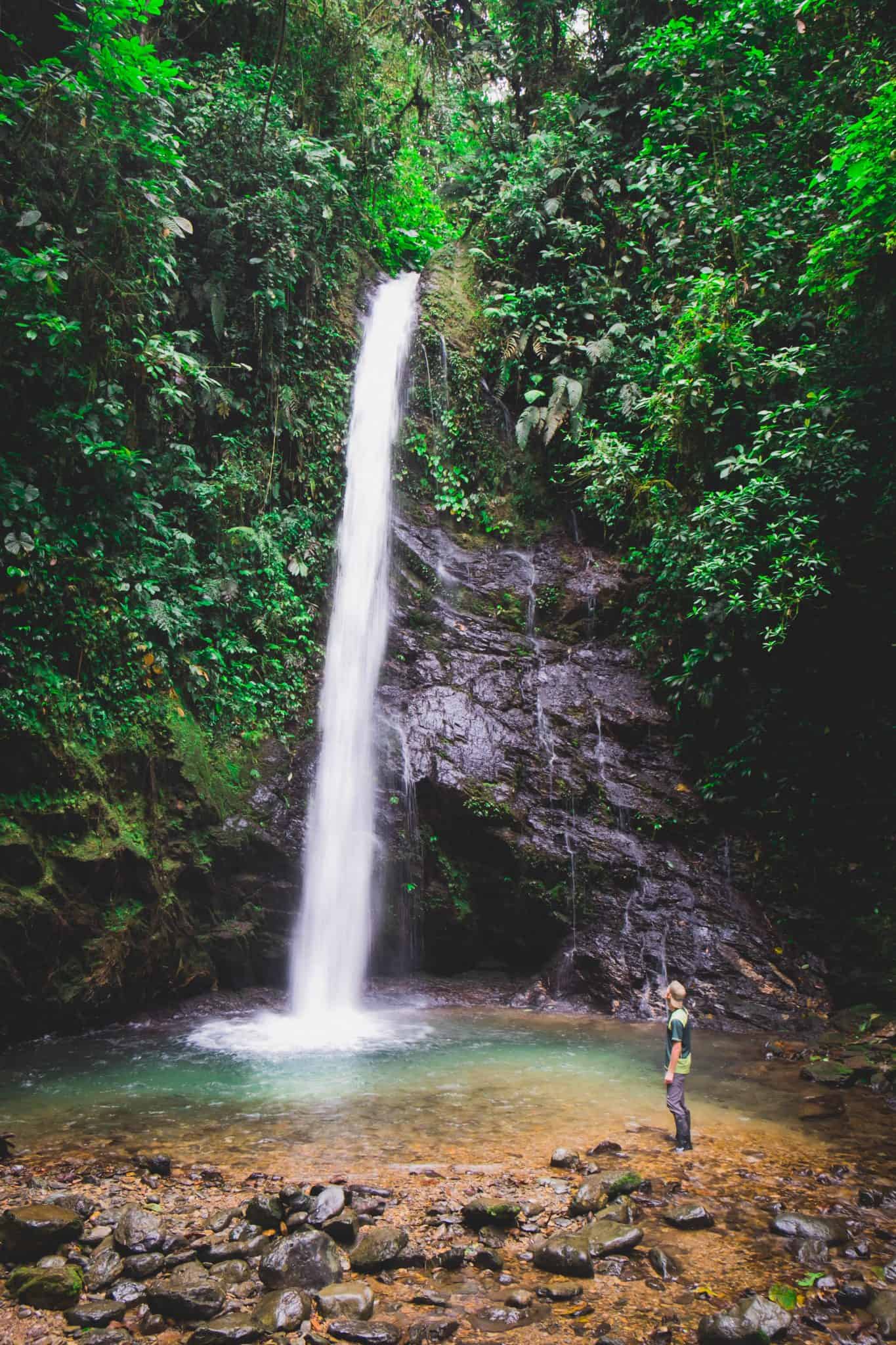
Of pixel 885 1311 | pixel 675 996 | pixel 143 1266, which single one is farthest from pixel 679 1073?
pixel 143 1266

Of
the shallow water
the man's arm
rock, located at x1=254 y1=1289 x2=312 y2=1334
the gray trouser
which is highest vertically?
the man's arm

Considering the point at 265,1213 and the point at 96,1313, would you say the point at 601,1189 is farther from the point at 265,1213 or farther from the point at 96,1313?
the point at 96,1313

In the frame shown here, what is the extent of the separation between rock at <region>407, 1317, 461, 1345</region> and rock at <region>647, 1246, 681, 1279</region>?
1001 millimetres

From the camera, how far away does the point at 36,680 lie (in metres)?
7.37

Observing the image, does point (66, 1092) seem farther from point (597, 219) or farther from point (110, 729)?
point (597, 219)

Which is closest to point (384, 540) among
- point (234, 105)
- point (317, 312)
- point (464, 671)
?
point (464, 671)

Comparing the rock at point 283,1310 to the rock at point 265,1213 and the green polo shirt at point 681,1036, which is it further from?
the green polo shirt at point 681,1036

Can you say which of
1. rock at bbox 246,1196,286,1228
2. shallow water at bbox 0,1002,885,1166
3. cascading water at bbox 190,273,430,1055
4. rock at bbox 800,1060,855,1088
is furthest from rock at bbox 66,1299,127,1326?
rock at bbox 800,1060,855,1088

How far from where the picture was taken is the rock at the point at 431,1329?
9.85ft

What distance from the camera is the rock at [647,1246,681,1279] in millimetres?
3455

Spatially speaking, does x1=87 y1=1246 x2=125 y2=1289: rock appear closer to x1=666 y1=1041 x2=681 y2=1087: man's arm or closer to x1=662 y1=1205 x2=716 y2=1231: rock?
x1=662 y1=1205 x2=716 y2=1231: rock

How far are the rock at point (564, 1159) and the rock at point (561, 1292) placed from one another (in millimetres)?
1252

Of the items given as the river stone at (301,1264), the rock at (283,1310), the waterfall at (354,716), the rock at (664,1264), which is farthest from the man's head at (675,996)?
the waterfall at (354,716)

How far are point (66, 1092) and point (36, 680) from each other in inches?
145
